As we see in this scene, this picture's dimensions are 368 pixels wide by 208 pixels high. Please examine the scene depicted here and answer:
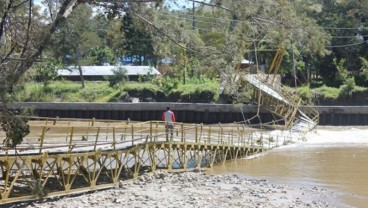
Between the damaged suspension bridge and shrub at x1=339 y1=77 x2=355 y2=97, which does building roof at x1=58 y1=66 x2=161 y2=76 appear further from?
the damaged suspension bridge

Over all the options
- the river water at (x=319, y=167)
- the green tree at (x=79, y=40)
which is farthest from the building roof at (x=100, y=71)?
the river water at (x=319, y=167)

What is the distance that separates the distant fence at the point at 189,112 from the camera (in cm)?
4994

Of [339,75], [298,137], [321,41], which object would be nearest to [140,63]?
[339,75]

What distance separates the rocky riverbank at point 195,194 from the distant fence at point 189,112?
28.2 m

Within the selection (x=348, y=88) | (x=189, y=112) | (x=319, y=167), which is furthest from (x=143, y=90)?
(x=319, y=167)

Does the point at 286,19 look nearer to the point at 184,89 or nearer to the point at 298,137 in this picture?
the point at 298,137

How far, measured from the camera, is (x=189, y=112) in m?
51.3

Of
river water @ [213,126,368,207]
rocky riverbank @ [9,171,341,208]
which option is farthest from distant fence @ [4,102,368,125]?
rocky riverbank @ [9,171,341,208]

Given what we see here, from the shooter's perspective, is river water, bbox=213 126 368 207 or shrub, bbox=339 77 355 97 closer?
river water, bbox=213 126 368 207

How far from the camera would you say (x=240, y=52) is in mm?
20250

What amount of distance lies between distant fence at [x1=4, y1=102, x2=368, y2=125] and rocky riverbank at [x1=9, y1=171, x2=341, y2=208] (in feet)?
92.6

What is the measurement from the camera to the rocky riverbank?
16609 mm

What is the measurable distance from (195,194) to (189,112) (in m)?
33.2

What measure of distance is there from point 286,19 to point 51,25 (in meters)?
8.29
